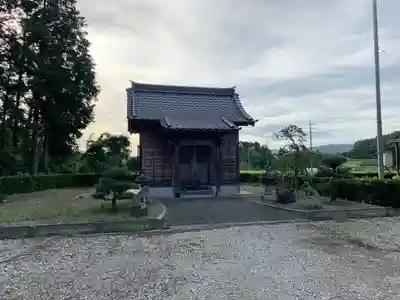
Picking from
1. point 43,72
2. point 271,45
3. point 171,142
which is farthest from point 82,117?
point 271,45

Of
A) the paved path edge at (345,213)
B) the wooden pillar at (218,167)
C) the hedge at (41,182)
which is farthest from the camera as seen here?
the hedge at (41,182)

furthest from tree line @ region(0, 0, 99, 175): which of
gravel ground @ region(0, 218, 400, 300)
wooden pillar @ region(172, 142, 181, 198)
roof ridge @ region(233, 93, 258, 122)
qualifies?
gravel ground @ region(0, 218, 400, 300)

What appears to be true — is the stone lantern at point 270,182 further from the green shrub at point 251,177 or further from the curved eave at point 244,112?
the green shrub at point 251,177

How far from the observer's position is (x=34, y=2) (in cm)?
2200

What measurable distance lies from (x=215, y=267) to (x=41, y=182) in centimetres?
1696

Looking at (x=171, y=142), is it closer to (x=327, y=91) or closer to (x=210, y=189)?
(x=210, y=189)

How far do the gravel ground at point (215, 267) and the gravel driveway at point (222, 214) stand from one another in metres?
1.28

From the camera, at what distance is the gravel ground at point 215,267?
3877mm

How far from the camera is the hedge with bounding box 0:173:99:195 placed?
1677 cm

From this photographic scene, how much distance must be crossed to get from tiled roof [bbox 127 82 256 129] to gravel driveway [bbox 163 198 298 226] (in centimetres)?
389

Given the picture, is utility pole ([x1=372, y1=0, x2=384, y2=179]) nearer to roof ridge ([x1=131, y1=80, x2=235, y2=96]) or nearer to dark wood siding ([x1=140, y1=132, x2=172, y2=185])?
roof ridge ([x1=131, y1=80, x2=235, y2=96])

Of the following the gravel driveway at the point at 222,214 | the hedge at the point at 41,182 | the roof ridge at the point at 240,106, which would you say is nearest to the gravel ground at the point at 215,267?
the gravel driveway at the point at 222,214

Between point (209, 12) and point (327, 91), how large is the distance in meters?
8.65

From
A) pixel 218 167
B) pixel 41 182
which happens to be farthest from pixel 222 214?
pixel 41 182
